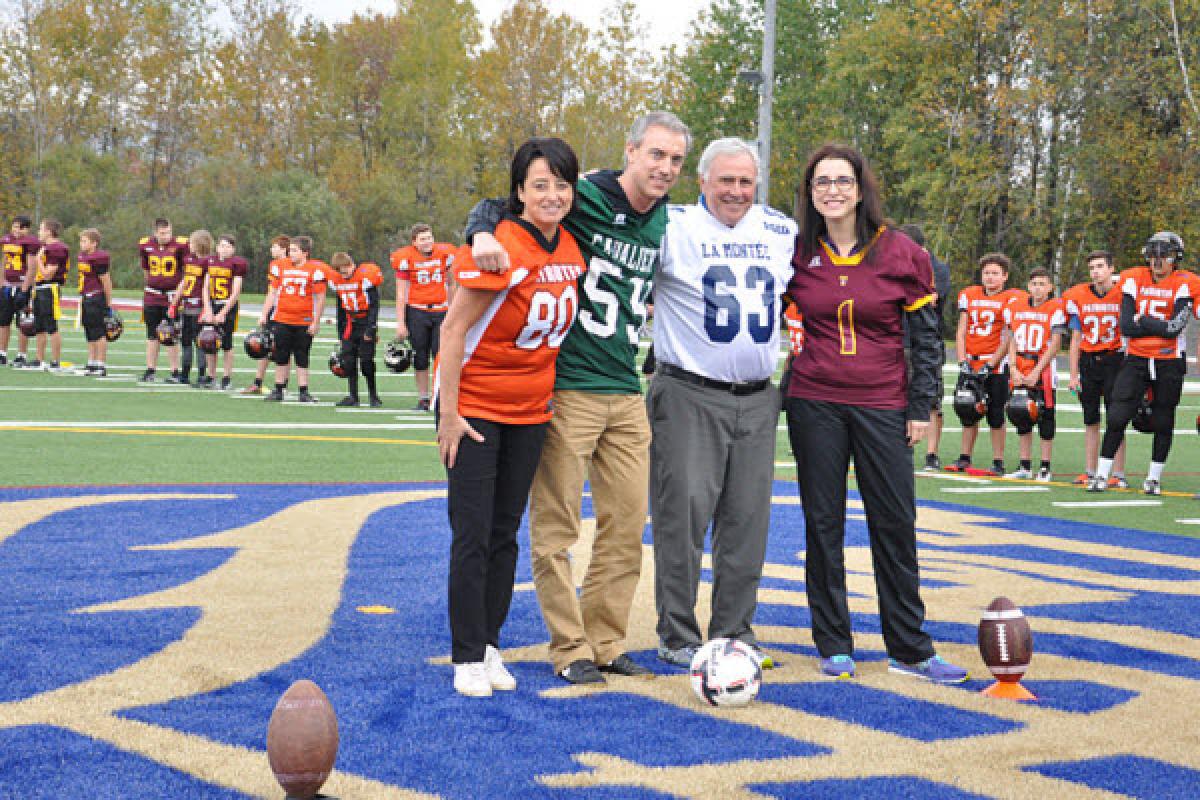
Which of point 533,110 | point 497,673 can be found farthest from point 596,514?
point 533,110

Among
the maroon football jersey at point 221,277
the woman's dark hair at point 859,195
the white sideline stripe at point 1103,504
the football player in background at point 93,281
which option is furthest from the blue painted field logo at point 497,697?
the football player in background at point 93,281

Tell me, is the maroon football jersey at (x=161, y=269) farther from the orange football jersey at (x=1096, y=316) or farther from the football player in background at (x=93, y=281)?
the orange football jersey at (x=1096, y=316)

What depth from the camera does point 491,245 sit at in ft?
14.6

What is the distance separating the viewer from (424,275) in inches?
602

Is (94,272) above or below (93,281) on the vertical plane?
above

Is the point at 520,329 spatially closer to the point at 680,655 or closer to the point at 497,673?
the point at 497,673

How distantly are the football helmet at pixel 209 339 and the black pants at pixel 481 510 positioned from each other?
13338 millimetres

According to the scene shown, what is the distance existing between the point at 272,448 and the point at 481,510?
7962 mm

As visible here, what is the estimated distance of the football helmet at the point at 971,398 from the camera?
12.6 meters

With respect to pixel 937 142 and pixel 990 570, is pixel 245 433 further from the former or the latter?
pixel 937 142

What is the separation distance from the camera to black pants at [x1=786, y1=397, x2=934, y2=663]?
5125 millimetres

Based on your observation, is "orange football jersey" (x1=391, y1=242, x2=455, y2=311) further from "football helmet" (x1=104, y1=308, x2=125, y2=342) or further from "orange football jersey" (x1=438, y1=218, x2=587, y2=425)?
"orange football jersey" (x1=438, y1=218, x2=587, y2=425)

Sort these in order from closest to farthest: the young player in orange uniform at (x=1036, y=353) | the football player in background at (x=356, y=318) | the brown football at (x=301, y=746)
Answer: the brown football at (x=301, y=746) < the young player in orange uniform at (x=1036, y=353) < the football player in background at (x=356, y=318)

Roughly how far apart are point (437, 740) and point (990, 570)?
443 centimetres
